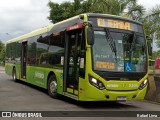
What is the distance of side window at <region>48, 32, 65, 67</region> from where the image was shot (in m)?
13.0

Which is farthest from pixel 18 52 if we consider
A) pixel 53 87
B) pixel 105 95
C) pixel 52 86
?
pixel 105 95

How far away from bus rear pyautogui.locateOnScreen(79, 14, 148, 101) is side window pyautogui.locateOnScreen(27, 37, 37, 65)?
611cm

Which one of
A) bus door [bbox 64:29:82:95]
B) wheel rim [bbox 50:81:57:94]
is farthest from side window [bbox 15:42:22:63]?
bus door [bbox 64:29:82:95]

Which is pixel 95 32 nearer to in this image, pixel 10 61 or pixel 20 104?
pixel 20 104

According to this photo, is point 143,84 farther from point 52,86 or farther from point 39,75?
point 39,75

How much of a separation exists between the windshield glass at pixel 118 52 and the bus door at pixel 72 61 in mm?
867

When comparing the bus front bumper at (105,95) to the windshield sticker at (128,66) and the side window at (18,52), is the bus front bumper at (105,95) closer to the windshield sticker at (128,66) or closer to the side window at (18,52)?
the windshield sticker at (128,66)

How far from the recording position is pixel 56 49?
13.5m

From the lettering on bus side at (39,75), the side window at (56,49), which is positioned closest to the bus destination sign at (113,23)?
the side window at (56,49)

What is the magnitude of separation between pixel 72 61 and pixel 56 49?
168 cm

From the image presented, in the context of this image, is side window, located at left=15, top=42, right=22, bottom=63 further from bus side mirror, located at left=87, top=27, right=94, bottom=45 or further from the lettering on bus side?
bus side mirror, located at left=87, top=27, right=94, bottom=45

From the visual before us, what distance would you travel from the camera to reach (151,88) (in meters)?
15.0

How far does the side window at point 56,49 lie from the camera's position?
12981 mm

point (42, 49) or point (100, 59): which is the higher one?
point (42, 49)
